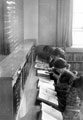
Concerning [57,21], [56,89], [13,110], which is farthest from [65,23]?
[13,110]

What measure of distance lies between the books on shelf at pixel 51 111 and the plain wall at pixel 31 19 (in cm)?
297

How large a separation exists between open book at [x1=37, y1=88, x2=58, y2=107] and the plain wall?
2670 mm

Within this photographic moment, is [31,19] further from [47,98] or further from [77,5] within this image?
[47,98]

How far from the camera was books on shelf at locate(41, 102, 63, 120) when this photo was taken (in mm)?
1441

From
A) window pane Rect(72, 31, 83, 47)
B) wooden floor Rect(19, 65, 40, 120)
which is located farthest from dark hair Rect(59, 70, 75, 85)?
window pane Rect(72, 31, 83, 47)

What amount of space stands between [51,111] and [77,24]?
10.8 feet

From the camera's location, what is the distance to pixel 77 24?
4.55 meters

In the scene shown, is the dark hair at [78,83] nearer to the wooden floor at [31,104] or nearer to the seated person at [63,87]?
the seated person at [63,87]

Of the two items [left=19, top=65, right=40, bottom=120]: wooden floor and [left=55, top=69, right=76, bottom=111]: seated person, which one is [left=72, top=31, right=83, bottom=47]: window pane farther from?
[left=19, top=65, right=40, bottom=120]: wooden floor

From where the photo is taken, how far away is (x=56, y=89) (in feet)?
6.54

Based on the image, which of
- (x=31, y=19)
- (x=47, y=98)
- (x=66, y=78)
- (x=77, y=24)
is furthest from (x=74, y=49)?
(x=47, y=98)

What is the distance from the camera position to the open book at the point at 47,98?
1.63 meters

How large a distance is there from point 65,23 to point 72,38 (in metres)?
0.34

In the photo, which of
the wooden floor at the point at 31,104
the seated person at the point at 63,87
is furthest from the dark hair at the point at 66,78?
the wooden floor at the point at 31,104
